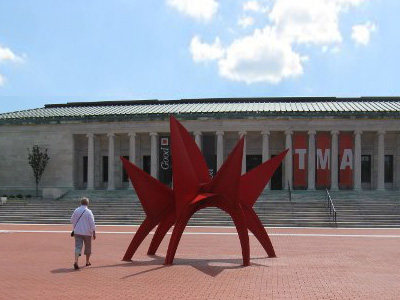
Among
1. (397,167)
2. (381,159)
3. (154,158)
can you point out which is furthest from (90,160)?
(397,167)

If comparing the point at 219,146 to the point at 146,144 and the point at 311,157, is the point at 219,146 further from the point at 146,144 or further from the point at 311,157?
the point at 311,157

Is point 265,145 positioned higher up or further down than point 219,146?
higher up

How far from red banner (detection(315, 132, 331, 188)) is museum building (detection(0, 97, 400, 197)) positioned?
3.6 inches

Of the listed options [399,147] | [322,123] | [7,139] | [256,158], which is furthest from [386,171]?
[7,139]

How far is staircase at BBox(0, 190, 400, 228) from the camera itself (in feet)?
103

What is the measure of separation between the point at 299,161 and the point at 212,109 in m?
10.2

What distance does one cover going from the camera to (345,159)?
46156 millimetres

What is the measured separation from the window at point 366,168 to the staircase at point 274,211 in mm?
5716

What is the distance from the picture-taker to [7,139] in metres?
50.8

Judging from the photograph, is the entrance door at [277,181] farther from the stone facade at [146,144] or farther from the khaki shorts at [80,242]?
the khaki shorts at [80,242]

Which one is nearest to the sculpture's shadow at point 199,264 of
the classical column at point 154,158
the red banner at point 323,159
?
the red banner at point 323,159

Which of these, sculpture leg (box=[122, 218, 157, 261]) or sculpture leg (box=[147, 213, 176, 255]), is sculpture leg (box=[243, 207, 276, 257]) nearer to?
sculpture leg (box=[147, 213, 176, 255])

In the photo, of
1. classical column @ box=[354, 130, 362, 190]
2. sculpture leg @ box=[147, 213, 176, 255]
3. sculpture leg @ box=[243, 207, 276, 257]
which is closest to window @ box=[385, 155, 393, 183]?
classical column @ box=[354, 130, 362, 190]

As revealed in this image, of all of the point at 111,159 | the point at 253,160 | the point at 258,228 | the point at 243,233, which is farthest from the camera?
the point at 253,160
